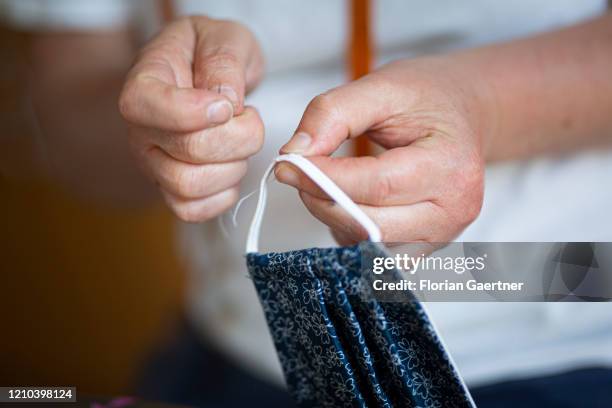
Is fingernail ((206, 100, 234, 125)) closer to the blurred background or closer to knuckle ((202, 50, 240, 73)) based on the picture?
knuckle ((202, 50, 240, 73))

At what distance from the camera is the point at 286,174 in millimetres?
368

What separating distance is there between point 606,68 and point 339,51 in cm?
25

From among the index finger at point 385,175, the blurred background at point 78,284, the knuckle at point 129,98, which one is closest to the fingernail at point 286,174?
the index finger at point 385,175

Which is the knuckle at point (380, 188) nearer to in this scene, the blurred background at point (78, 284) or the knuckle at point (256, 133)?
the knuckle at point (256, 133)

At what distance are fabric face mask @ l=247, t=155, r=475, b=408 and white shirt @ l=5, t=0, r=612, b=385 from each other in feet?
0.45

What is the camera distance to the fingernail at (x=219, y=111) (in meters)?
0.36

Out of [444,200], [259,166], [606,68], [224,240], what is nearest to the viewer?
[444,200]

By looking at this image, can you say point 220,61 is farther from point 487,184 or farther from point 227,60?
point 487,184

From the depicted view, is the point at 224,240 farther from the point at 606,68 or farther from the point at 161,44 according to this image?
the point at 606,68

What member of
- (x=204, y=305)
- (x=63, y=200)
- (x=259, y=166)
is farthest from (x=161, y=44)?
(x=63, y=200)

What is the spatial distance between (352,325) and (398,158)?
100mm

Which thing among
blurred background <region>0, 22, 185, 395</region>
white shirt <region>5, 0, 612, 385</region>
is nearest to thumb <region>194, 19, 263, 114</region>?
white shirt <region>5, 0, 612, 385</region>

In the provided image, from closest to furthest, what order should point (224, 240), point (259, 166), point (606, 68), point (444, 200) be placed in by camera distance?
point (444, 200)
point (606, 68)
point (259, 166)
point (224, 240)

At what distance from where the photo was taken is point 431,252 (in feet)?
1.28
